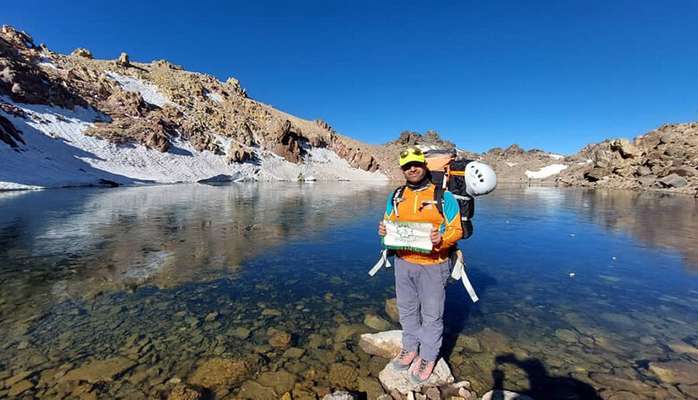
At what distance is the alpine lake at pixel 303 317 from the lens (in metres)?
4.92

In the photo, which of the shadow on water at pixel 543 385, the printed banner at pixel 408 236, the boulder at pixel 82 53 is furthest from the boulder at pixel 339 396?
the boulder at pixel 82 53

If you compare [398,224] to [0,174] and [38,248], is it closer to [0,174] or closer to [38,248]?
[38,248]

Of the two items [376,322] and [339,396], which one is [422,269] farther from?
Result: [376,322]

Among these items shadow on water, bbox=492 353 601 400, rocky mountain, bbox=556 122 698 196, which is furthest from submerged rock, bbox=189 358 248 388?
rocky mountain, bbox=556 122 698 196

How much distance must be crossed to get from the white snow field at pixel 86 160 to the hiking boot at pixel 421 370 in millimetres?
47932

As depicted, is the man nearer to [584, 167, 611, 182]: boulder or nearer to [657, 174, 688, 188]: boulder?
[657, 174, 688, 188]: boulder

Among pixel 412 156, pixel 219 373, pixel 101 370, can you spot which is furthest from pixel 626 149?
pixel 101 370

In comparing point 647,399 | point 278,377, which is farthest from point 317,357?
point 647,399

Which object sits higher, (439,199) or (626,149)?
(626,149)

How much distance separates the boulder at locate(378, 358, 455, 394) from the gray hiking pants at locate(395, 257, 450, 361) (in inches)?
12.3

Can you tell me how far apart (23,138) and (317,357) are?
60351 mm

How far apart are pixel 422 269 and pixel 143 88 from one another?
335 feet

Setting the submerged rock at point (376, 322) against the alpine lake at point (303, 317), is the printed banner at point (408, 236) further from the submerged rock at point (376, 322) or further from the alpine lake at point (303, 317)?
the submerged rock at point (376, 322)

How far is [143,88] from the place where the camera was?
86875mm
